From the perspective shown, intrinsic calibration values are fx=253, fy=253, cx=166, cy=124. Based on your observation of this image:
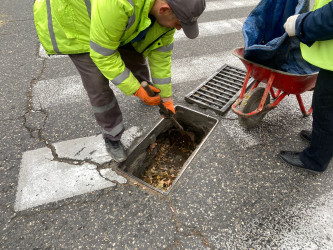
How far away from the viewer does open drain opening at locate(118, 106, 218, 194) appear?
2.68 metres

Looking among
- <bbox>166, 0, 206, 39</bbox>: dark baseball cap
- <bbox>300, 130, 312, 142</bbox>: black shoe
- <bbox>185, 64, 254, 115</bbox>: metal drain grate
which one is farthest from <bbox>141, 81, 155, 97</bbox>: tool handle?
<bbox>300, 130, 312, 142</bbox>: black shoe

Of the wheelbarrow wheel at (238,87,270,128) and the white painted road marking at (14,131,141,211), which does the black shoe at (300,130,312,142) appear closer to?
the wheelbarrow wheel at (238,87,270,128)

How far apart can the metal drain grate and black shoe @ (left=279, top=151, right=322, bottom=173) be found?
2.75ft

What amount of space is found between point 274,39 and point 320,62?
20.7 inches

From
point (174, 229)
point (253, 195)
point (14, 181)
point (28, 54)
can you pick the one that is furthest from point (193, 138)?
point (28, 54)

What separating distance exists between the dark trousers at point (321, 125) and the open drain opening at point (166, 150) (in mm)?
1028

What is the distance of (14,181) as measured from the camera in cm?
241

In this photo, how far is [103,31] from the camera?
1.71 m

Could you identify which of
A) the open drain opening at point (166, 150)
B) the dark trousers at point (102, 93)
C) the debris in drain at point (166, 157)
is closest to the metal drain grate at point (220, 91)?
the open drain opening at point (166, 150)

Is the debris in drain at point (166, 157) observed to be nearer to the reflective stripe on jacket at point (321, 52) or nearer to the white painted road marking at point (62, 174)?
the white painted road marking at point (62, 174)

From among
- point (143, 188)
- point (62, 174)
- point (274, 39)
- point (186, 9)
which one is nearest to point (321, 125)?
point (274, 39)

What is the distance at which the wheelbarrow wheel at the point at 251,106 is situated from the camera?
2.54 meters

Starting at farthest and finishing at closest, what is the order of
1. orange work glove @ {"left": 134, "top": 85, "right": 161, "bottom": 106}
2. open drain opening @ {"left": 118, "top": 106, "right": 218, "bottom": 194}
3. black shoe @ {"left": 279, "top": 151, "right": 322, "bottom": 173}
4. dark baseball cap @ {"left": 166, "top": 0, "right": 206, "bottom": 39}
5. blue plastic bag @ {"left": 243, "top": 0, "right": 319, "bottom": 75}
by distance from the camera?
1. open drain opening @ {"left": 118, "top": 106, "right": 218, "bottom": 194}
2. black shoe @ {"left": 279, "top": 151, "right": 322, "bottom": 173}
3. blue plastic bag @ {"left": 243, "top": 0, "right": 319, "bottom": 75}
4. orange work glove @ {"left": 134, "top": 85, "right": 161, "bottom": 106}
5. dark baseball cap @ {"left": 166, "top": 0, "right": 206, "bottom": 39}

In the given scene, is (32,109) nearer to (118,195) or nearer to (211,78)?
(118,195)
